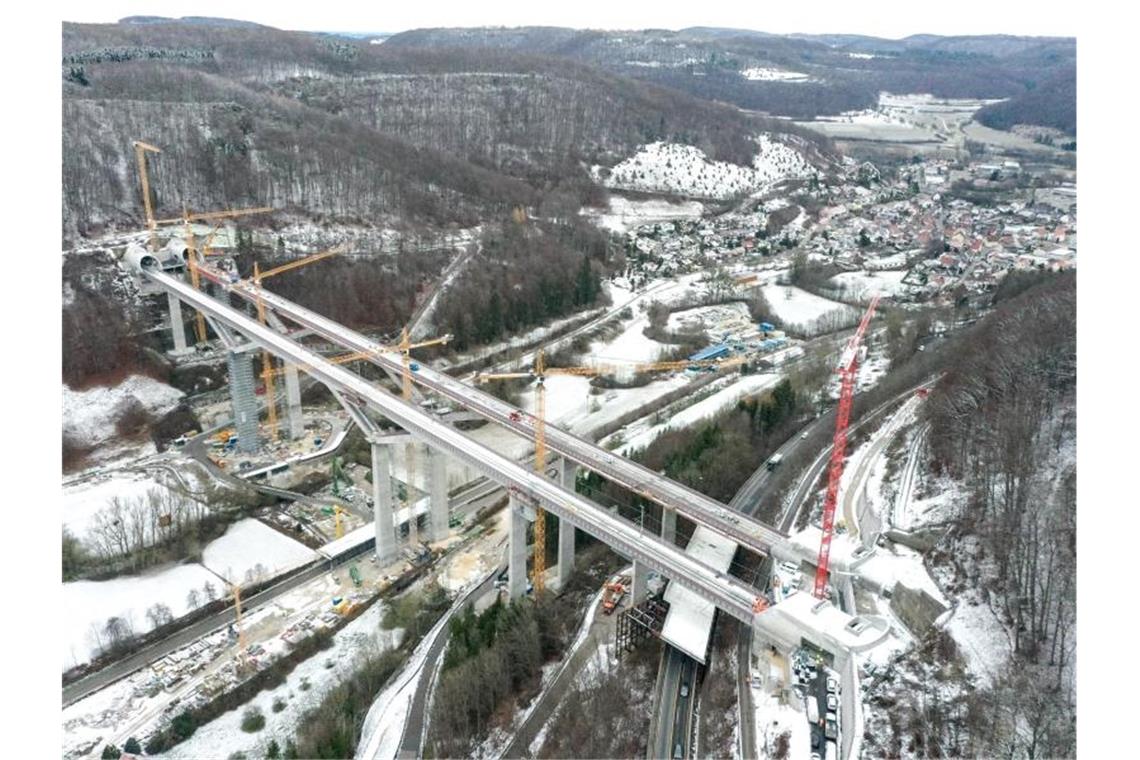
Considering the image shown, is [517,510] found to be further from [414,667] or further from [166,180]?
[166,180]

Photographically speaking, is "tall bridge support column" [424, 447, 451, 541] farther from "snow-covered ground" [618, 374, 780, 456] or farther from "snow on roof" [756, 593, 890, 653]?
"snow on roof" [756, 593, 890, 653]

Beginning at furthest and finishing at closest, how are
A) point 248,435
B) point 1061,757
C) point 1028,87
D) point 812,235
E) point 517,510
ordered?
point 1028,87 → point 812,235 → point 248,435 → point 517,510 → point 1061,757

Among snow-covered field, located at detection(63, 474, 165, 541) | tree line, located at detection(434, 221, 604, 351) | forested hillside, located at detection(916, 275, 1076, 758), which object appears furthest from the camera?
tree line, located at detection(434, 221, 604, 351)

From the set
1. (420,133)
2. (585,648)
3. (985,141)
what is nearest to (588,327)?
(585,648)

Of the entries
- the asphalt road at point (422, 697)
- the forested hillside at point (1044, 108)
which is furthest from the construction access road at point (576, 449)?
the forested hillside at point (1044, 108)

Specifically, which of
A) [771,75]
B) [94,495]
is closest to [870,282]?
[94,495]

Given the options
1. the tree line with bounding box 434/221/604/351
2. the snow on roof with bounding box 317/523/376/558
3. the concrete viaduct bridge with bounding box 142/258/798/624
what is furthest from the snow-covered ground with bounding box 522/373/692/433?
the snow on roof with bounding box 317/523/376/558

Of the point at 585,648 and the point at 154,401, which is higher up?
the point at 154,401
